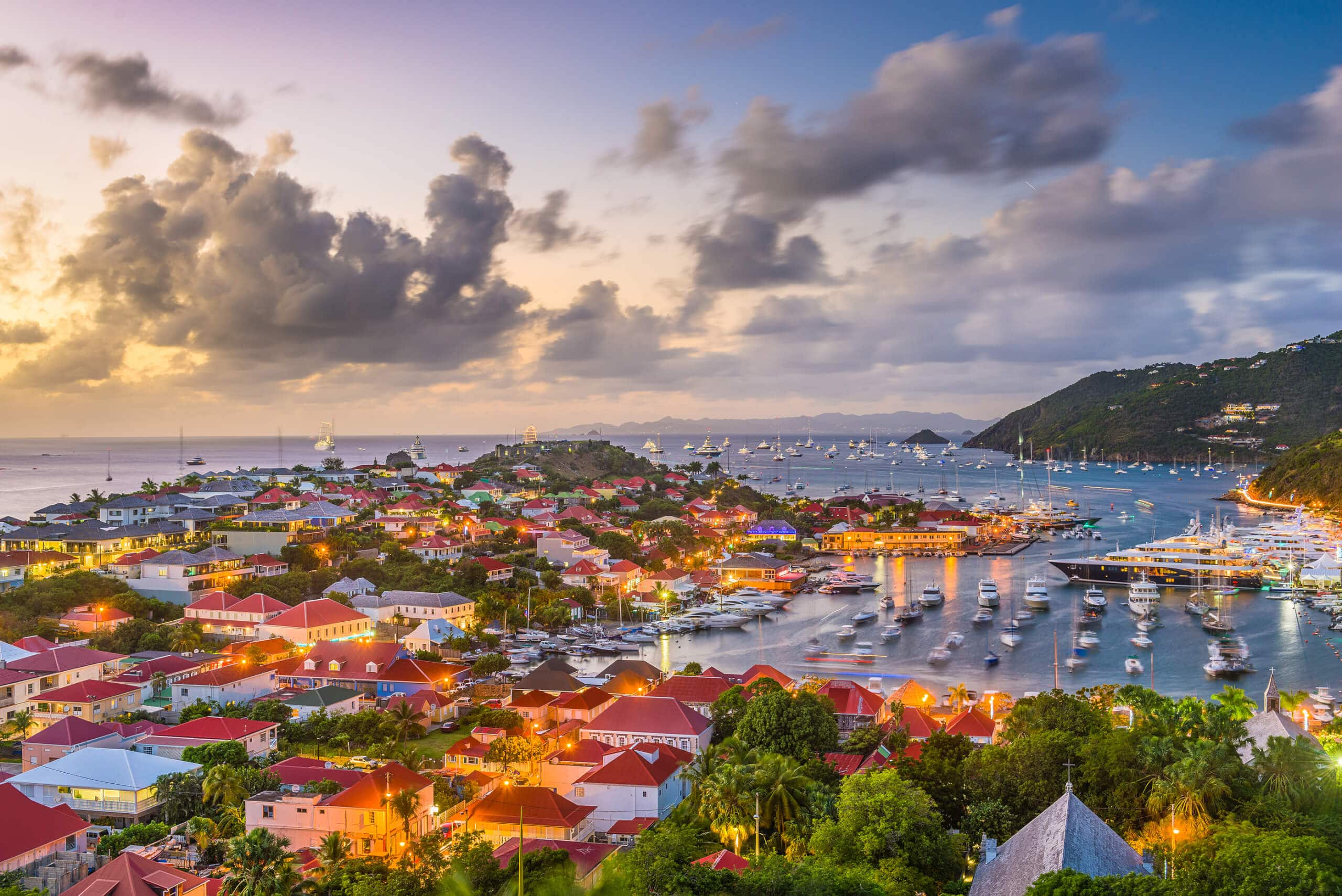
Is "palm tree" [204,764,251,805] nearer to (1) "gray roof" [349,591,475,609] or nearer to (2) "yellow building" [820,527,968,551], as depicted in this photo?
(1) "gray roof" [349,591,475,609]

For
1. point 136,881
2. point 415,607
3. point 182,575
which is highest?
point 182,575

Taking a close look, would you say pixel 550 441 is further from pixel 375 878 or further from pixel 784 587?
pixel 375 878

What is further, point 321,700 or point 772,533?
point 772,533

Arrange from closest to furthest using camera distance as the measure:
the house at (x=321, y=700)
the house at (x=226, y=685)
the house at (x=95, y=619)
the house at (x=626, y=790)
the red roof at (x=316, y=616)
Answer: 1. the house at (x=626, y=790)
2. the house at (x=321, y=700)
3. the house at (x=226, y=685)
4. the house at (x=95, y=619)
5. the red roof at (x=316, y=616)

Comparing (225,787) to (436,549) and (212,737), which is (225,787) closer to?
(212,737)

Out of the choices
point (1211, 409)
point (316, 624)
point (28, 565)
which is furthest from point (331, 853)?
point (1211, 409)

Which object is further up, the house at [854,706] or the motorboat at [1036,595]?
the house at [854,706]

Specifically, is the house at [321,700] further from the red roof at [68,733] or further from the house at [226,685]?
the red roof at [68,733]

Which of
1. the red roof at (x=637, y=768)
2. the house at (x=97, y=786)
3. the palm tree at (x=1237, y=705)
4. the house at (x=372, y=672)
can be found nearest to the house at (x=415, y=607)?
the house at (x=372, y=672)
